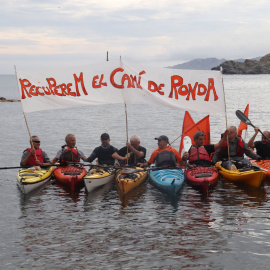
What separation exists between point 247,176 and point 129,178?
4.12 metres

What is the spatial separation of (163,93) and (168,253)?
777 centimetres

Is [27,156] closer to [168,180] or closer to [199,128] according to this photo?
[168,180]

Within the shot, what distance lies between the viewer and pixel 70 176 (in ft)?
51.8

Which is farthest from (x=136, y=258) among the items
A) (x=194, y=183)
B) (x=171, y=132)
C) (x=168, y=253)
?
(x=171, y=132)

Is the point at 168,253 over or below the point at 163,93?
below

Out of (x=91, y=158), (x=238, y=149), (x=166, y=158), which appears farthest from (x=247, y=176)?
(x=91, y=158)

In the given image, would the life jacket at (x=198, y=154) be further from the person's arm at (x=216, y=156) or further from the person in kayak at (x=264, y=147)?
the person in kayak at (x=264, y=147)

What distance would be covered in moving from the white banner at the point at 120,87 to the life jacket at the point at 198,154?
Answer: 1.63 m

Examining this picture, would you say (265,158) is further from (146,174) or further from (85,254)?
(85,254)

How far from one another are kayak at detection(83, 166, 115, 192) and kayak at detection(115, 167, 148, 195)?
0.30 m

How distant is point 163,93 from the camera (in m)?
16.8

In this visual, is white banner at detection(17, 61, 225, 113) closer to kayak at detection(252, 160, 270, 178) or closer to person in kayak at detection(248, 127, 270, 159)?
person in kayak at detection(248, 127, 270, 159)

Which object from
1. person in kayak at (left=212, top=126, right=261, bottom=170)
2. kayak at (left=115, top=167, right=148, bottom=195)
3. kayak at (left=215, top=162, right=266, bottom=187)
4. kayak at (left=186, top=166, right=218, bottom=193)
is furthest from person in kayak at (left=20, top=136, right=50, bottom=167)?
kayak at (left=215, top=162, right=266, bottom=187)

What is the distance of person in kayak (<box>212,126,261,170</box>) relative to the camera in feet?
53.6
